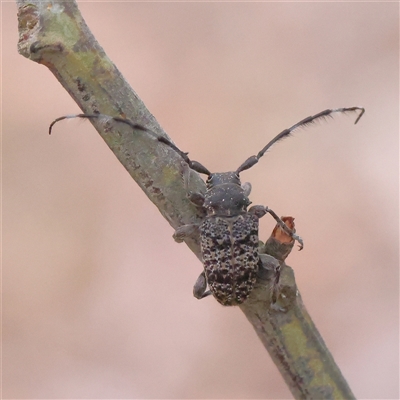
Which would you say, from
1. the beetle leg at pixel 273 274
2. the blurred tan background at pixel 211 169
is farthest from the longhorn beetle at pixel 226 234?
the blurred tan background at pixel 211 169

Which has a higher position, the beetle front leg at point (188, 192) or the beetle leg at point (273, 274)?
the beetle front leg at point (188, 192)

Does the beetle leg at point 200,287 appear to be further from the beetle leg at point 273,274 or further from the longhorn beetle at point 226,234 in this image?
the beetle leg at point 273,274

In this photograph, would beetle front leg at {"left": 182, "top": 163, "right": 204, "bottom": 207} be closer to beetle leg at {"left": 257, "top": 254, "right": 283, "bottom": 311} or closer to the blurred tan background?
beetle leg at {"left": 257, "top": 254, "right": 283, "bottom": 311}

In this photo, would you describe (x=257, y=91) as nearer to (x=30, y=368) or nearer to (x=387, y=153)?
(x=387, y=153)

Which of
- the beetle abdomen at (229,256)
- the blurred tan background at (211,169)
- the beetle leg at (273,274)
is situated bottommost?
the beetle leg at (273,274)

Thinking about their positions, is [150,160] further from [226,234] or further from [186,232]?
[226,234]

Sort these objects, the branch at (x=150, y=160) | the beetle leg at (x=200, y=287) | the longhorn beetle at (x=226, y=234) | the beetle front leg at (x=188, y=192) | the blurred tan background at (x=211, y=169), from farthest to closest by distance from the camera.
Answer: the blurred tan background at (x=211, y=169) → the beetle leg at (x=200, y=287) → the longhorn beetle at (x=226, y=234) → the beetle front leg at (x=188, y=192) → the branch at (x=150, y=160)
